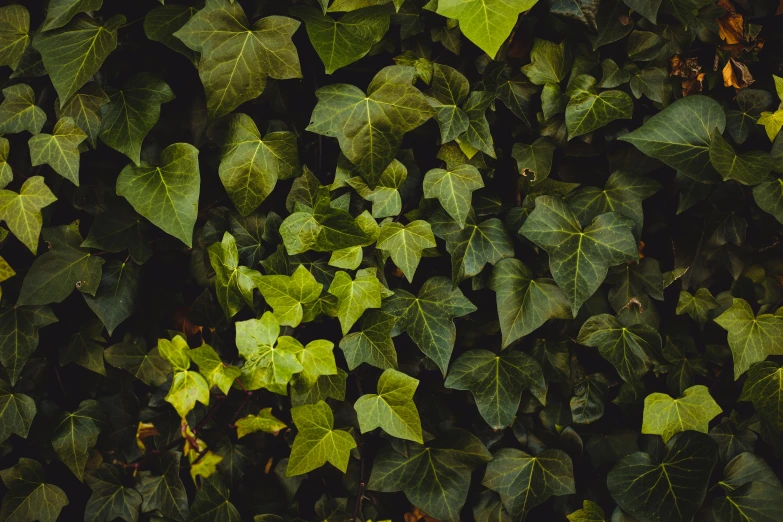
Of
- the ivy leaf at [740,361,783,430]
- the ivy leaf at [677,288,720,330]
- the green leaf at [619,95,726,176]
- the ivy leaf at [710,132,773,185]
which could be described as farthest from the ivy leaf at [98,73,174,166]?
the ivy leaf at [740,361,783,430]

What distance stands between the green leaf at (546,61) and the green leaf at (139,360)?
1.30m

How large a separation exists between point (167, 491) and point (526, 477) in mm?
1010

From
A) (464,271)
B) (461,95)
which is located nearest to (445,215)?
(464,271)

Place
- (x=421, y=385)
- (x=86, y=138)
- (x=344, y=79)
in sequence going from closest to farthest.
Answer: (x=86, y=138) → (x=344, y=79) → (x=421, y=385)

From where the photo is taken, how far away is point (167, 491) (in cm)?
168

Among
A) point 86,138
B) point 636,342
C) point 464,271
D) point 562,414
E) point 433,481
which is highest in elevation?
point 86,138

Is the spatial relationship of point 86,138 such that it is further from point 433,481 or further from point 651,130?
point 651,130

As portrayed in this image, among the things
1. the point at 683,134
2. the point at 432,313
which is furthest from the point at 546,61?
the point at 432,313

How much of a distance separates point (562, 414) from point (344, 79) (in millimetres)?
1102

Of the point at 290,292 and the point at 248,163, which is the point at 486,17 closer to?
the point at 248,163

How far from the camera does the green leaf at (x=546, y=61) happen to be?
1.51 meters

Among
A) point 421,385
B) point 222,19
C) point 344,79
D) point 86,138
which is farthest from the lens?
point 421,385

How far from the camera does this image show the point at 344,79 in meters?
1.57

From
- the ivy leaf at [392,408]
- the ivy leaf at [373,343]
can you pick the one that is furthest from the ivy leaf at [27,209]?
the ivy leaf at [392,408]
